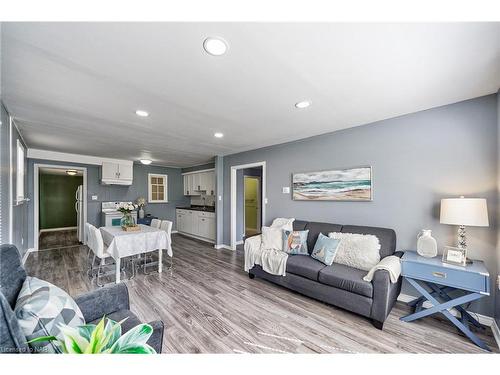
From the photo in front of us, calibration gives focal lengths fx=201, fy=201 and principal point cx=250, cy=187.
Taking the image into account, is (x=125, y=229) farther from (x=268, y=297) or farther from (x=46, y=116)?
(x=268, y=297)

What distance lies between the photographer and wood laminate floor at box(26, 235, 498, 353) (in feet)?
5.78

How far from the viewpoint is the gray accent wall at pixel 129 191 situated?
4.85m

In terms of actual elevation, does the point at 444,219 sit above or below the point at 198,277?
above

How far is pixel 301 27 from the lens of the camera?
1206 millimetres

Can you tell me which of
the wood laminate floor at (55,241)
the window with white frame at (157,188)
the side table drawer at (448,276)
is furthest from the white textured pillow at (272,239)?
the wood laminate floor at (55,241)

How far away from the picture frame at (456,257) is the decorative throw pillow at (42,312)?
2970mm

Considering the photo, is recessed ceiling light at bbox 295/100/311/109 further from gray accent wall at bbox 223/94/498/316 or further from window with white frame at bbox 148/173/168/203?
window with white frame at bbox 148/173/168/203

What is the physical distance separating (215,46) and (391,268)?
251cm

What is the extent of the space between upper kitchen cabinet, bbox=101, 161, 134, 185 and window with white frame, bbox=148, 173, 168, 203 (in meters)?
0.73

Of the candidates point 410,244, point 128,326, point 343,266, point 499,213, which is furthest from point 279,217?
point 128,326

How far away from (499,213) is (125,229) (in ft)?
15.7

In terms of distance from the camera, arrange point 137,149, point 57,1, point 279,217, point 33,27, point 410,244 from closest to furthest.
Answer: point 57,1 < point 33,27 < point 410,244 < point 279,217 < point 137,149

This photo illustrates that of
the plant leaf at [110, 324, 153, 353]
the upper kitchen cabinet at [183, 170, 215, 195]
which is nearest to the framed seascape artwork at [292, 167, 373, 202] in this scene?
the plant leaf at [110, 324, 153, 353]

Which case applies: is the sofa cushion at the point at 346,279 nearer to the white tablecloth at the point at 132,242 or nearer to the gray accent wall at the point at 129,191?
the white tablecloth at the point at 132,242
